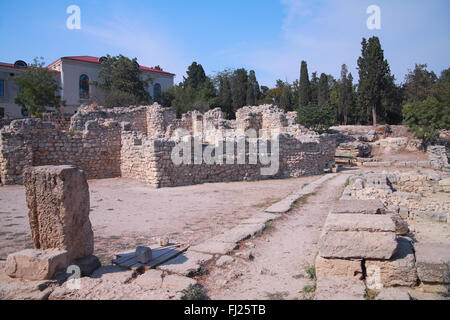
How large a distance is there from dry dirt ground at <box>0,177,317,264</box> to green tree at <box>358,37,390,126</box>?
27.6m

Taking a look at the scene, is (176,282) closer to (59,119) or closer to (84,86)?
(59,119)

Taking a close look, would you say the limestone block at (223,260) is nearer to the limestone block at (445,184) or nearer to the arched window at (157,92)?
the limestone block at (445,184)


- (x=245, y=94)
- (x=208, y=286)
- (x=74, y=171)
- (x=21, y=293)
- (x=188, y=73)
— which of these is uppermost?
(x=188, y=73)

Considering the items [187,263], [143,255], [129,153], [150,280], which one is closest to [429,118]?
[129,153]

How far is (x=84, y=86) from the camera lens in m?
35.9

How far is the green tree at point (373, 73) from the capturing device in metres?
33.4

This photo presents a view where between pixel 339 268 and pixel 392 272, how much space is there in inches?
21.6

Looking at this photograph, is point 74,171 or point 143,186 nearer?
point 74,171

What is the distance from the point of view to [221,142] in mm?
12344

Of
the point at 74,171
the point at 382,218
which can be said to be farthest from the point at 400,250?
the point at 74,171

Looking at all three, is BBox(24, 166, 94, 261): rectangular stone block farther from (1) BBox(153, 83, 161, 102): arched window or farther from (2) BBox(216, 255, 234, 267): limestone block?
(1) BBox(153, 83, 161, 102): arched window

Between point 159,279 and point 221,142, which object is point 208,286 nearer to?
point 159,279

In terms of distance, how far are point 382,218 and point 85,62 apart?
38842 mm

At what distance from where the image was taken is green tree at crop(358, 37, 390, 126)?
110 ft
